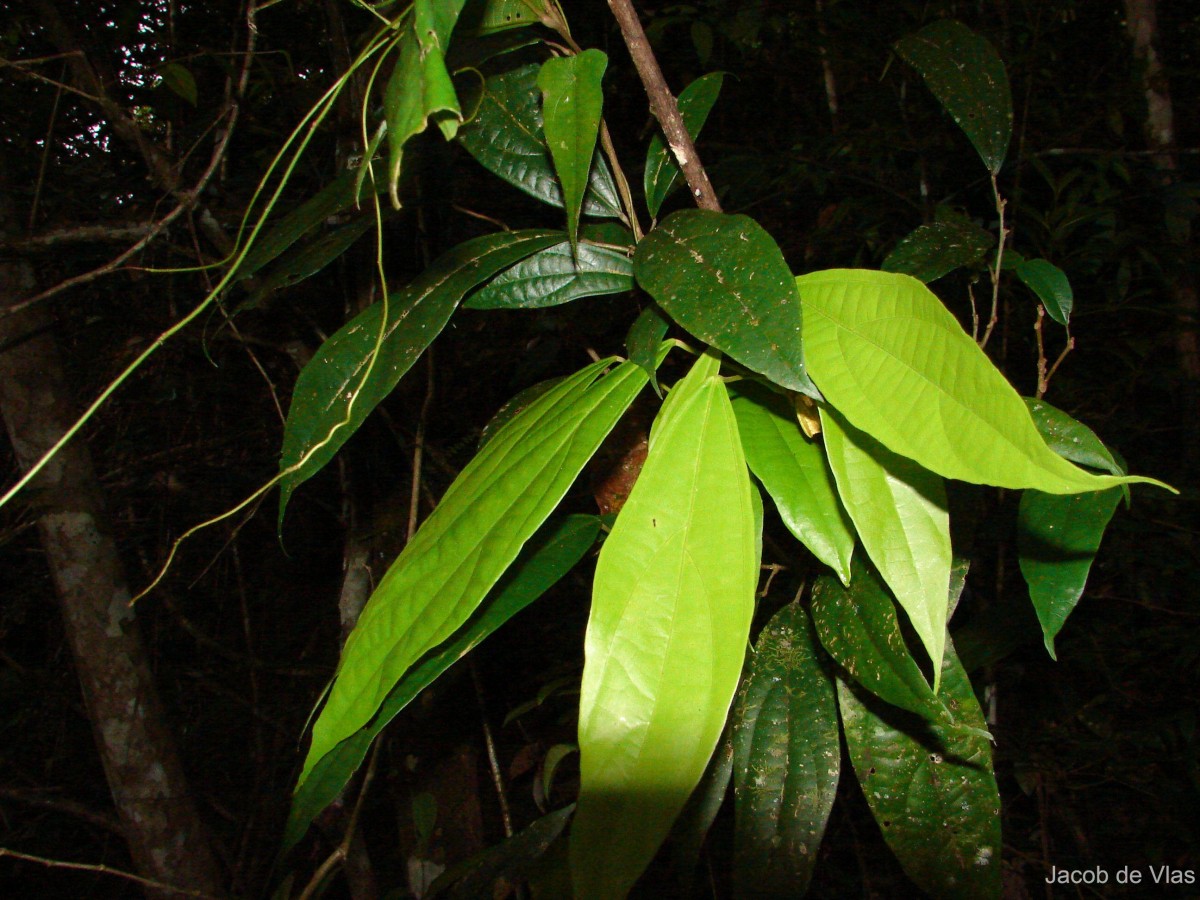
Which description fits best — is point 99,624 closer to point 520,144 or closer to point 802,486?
point 520,144

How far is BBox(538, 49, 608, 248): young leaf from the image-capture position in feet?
1.24

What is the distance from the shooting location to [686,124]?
0.51 m

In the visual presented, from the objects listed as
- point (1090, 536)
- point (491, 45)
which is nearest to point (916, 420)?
point (1090, 536)

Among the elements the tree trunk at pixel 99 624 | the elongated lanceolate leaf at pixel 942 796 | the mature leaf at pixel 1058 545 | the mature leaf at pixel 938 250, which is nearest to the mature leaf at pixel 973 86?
the mature leaf at pixel 938 250

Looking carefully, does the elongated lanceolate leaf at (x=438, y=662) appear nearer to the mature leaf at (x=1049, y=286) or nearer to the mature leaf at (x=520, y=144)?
the mature leaf at (x=520, y=144)

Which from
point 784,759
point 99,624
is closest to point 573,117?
point 784,759

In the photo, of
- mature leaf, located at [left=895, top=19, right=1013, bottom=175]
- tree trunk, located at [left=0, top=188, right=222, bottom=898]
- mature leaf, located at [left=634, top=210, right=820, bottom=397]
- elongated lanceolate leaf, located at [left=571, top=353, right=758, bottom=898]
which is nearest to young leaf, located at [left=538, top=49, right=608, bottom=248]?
mature leaf, located at [left=634, top=210, right=820, bottom=397]

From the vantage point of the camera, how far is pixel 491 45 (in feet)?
1.47

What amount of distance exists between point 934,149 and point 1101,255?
35 cm

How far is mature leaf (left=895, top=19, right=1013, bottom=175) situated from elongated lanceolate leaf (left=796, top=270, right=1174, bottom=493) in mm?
243

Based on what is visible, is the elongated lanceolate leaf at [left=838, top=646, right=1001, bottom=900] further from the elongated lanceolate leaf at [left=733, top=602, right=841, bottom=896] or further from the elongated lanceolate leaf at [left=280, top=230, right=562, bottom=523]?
the elongated lanceolate leaf at [left=280, top=230, right=562, bottom=523]

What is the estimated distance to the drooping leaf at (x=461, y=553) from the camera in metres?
0.33

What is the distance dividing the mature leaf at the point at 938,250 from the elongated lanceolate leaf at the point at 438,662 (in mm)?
277

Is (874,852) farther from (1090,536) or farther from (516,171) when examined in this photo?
(516,171)
